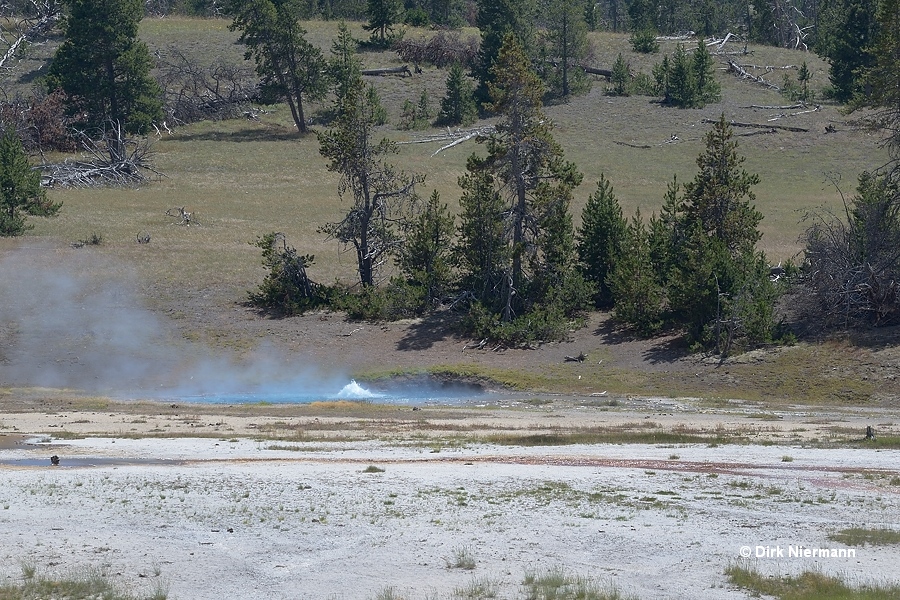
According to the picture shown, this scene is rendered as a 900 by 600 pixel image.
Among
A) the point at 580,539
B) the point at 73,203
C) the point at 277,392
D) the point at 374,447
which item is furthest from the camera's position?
the point at 73,203

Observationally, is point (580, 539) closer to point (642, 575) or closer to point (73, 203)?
point (642, 575)

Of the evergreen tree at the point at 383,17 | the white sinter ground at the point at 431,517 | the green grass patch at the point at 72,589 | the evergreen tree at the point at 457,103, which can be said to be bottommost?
the white sinter ground at the point at 431,517

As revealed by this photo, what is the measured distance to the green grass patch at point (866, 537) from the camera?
1625 centimetres

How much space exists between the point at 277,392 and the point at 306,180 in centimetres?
3514

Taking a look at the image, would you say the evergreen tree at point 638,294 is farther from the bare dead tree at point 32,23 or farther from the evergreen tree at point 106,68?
the bare dead tree at point 32,23

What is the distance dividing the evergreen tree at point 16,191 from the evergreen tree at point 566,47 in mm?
51227

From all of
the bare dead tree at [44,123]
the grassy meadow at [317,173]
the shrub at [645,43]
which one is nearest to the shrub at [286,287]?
the grassy meadow at [317,173]

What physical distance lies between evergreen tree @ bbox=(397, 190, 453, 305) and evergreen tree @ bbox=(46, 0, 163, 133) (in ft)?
121

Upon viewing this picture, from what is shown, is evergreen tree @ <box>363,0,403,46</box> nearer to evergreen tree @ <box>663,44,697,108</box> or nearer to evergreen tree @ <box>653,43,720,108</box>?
evergreen tree @ <box>653,43,720,108</box>

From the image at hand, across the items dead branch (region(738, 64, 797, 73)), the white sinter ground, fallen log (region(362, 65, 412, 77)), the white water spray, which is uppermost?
fallen log (region(362, 65, 412, 77))

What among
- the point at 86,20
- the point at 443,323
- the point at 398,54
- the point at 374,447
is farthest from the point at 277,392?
the point at 398,54

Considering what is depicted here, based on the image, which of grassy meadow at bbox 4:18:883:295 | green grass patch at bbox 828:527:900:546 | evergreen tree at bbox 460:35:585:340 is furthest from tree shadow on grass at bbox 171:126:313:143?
green grass patch at bbox 828:527:900:546

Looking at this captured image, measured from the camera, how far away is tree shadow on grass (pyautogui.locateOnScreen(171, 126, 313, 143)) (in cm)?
8731

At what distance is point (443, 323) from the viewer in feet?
157
